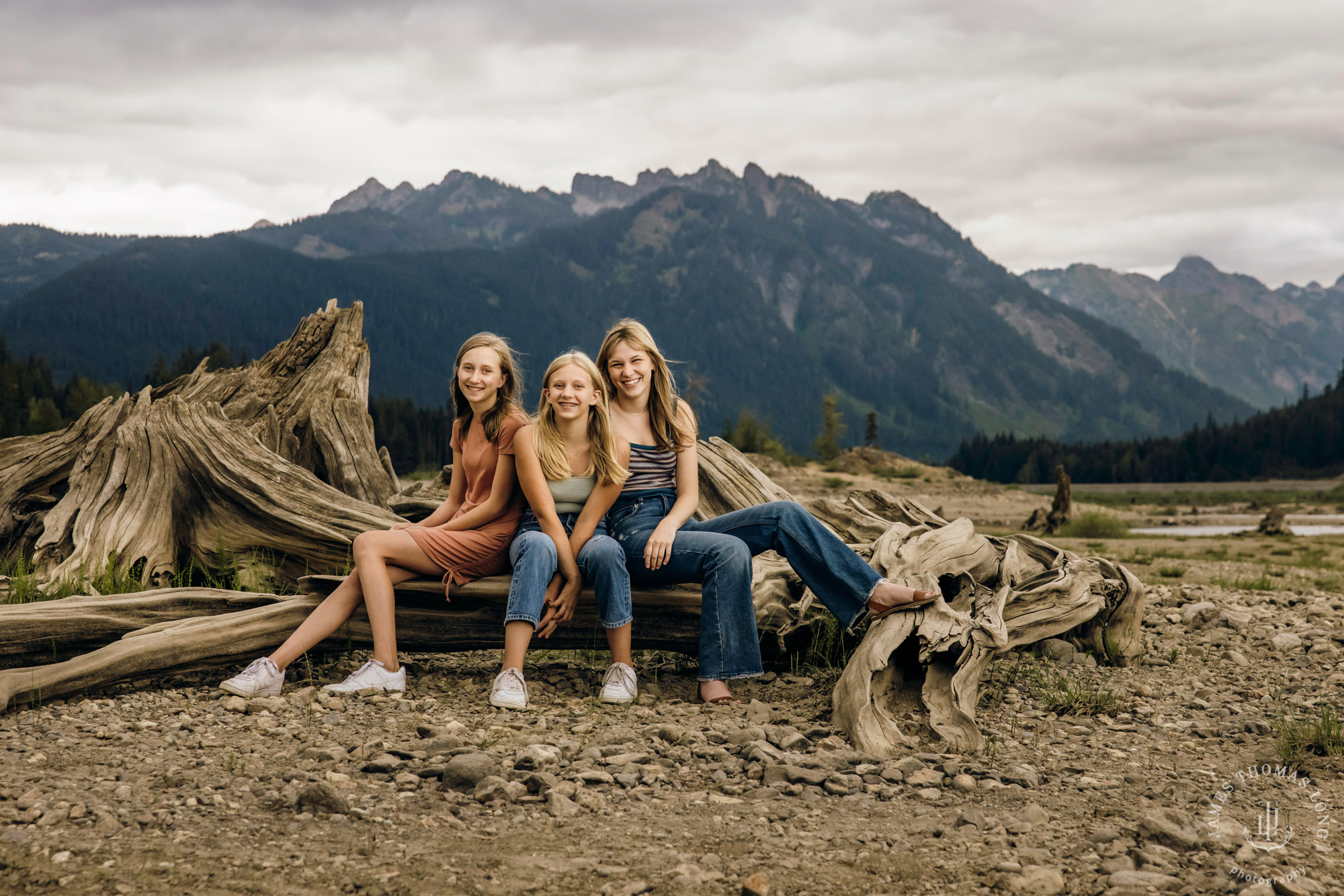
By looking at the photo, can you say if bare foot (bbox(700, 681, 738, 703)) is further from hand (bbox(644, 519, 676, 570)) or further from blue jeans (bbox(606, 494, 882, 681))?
hand (bbox(644, 519, 676, 570))

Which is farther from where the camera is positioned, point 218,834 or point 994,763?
point 994,763

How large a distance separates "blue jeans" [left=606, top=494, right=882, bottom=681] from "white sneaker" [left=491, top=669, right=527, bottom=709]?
3.42 ft

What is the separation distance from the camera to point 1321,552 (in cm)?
2166

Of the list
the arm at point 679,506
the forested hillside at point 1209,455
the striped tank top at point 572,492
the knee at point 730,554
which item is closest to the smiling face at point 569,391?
the striped tank top at point 572,492

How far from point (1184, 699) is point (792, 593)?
2786 millimetres

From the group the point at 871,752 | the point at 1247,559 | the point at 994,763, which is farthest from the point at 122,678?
the point at 1247,559

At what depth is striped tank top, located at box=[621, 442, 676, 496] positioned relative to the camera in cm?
639

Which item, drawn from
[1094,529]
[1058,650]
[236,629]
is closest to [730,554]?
[1058,650]

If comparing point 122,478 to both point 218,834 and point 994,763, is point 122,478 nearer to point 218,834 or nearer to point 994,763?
point 218,834

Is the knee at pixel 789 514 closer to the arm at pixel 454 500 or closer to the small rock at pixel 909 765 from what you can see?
the small rock at pixel 909 765

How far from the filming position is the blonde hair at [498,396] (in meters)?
6.47

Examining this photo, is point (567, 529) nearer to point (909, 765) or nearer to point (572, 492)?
point (572, 492)

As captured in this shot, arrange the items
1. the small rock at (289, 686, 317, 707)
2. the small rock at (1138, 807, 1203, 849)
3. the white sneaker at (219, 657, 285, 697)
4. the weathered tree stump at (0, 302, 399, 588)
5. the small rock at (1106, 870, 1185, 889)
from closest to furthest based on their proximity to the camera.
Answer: the small rock at (1106, 870, 1185, 889)
the small rock at (1138, 807, 1203, 849)
the small rock at (289, 686, 317, 707)
the white sneaker at (219, 657, 285, 697)
the weathered tree stump at (0, 302, 399, 588)

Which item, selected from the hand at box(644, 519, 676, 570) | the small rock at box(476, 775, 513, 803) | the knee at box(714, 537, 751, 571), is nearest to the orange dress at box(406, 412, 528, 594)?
the hand at box(644, 519, 676, 570)
